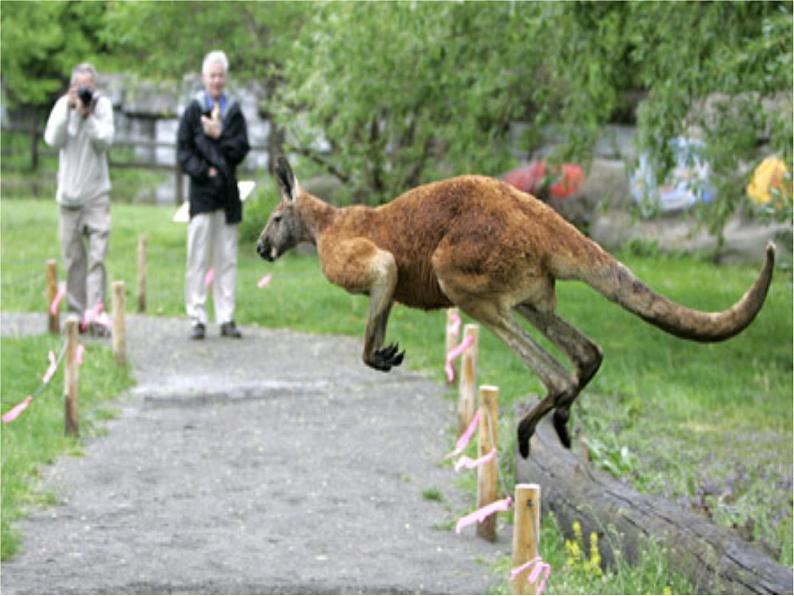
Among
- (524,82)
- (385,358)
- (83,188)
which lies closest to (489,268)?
(385,358)

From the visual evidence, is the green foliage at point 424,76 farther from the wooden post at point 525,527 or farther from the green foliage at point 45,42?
the green foliage at point 45,42

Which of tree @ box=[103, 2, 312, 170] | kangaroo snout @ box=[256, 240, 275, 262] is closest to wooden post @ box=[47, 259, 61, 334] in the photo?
tree @ box=[103, 2, 312, 170]

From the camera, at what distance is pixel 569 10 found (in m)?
12.8

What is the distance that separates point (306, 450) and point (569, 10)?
A: 4076 millimetres

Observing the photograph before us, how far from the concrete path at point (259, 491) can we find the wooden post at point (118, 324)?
0.89 ft

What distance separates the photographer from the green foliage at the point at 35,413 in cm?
1029

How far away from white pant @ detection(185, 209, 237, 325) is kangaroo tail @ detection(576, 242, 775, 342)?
1310 centimetres

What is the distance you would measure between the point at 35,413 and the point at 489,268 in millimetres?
10345

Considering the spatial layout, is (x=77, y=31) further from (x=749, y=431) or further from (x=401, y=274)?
(x=401, y=274)

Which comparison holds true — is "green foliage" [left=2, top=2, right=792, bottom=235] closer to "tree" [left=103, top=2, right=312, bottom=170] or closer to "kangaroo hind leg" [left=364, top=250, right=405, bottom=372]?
"tree" [left=103, top=2, right=312, bottom=170]

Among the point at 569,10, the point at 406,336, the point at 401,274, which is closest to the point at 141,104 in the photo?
the point at 406,336

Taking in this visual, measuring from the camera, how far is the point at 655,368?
1458 centimetres

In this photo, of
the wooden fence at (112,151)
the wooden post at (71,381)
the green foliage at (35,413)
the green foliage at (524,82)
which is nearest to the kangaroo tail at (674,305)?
the green foliage at (35,413)

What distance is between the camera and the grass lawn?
10453 millimetres
